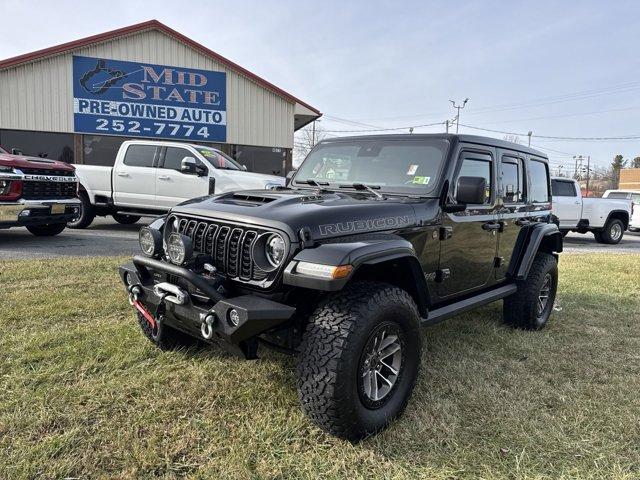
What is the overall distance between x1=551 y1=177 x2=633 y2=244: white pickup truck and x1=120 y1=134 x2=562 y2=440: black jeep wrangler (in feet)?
31.6

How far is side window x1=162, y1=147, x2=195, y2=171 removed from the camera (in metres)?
9.88

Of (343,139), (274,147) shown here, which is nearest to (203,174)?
(343,139)

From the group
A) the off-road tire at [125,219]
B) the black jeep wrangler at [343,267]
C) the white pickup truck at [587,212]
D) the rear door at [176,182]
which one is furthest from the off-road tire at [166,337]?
the white pickup truck at [587,212]

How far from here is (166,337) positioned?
3.53 metres

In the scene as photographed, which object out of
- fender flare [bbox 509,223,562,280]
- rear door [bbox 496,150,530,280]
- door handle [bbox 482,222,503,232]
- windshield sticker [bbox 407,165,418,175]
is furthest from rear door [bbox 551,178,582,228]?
windshield sticker [bbox 407,165,418,175]

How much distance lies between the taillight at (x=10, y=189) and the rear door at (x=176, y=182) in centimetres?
285

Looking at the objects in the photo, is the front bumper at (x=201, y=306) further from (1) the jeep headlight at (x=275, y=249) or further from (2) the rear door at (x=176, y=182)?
(2) the rear door at (x=176, y=182)

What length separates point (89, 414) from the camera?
107 inches

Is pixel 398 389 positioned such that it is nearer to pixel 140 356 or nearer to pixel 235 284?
pixel 235 284

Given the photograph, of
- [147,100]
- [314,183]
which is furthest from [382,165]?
[147,100]

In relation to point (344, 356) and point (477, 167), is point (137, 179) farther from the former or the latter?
point (344, 356)

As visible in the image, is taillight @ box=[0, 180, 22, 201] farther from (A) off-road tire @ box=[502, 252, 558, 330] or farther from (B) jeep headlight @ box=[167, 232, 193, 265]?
(A) off-road tire @ box=[502, 252, 558, 330]

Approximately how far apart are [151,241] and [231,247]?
64 cm

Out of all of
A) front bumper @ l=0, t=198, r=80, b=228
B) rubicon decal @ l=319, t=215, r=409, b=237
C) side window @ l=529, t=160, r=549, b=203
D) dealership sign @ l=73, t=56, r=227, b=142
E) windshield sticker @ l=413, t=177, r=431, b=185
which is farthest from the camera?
dealership sign @ l=73, t=56, r=227, b=142
